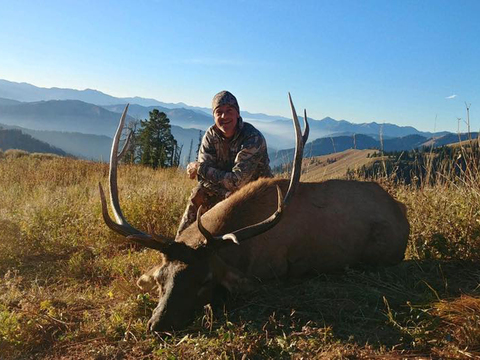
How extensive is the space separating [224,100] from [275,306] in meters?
2.84

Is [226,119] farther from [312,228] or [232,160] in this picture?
[312,228]

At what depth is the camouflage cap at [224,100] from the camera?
17.8 feet

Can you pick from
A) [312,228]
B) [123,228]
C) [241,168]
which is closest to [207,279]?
[123,228]

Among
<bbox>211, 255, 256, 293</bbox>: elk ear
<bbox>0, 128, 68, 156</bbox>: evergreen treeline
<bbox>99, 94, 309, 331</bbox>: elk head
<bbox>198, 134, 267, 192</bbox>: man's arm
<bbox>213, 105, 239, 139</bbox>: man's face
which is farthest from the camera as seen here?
<bbox>0, 128, 68, 156</bbox>: evergreen treeline

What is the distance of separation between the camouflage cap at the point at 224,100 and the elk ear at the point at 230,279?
2410 millimetres

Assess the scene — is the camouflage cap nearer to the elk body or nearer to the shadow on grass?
the elk body

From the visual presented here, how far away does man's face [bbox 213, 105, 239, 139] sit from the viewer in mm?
5416

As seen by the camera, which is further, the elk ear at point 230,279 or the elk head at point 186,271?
the elk ear at point 230,279

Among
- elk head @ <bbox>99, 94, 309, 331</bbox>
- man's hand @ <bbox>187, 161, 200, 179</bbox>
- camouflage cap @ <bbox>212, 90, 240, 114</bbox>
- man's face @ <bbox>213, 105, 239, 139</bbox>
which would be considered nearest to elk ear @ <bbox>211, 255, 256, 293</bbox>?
elk head @ <bbox>99, 94, 309, 331</bbox>

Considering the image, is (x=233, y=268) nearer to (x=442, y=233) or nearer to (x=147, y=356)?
(x=147, y=356)

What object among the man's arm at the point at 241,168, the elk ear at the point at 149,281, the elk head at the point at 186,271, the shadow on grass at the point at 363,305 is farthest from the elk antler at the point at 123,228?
the man's arm at the point at 241,168

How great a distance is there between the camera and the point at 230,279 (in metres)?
3.63

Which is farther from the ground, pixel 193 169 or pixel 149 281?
pixel 193 169

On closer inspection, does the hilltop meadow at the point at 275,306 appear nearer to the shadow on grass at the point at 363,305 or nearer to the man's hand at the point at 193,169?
the shadow on grass at the point at 363,305
